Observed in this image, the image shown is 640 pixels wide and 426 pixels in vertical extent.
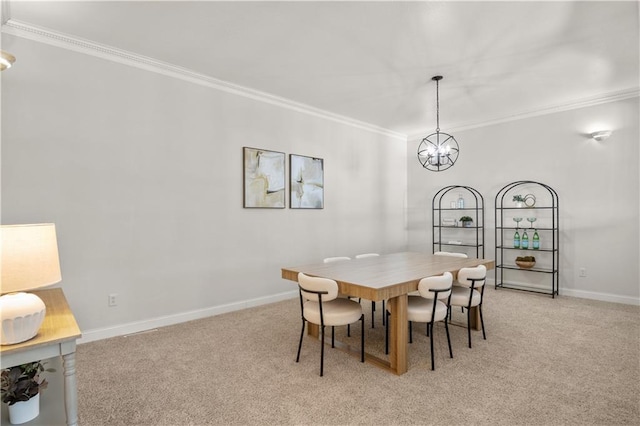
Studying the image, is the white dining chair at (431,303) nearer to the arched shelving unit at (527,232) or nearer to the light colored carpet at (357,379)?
the light colored carpet at (357,379)

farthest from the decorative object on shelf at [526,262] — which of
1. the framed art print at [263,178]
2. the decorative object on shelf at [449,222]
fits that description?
the framed art print at [263,178]

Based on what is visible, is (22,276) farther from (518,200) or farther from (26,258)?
(518,200)

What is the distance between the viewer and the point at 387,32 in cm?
305

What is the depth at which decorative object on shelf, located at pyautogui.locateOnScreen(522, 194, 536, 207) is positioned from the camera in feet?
17.7

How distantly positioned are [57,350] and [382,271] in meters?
2.37

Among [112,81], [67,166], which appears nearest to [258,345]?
[67,166]

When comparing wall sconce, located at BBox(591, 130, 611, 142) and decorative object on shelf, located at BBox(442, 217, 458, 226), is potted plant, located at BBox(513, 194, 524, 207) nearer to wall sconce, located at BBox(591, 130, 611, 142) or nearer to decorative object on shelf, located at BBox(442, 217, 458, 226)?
decorative object on shelf, located at BBox(442, 217, 458, 226)

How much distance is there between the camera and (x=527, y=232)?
549cm

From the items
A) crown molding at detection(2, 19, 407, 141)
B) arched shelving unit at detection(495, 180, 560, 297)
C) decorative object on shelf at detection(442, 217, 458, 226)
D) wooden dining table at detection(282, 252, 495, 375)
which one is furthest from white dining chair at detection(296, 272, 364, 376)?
decorative object on shelf at detection(442, 217, 458, 226)

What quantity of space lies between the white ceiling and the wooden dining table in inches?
83.4

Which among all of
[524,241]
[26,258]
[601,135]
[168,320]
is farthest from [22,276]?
[601,135]

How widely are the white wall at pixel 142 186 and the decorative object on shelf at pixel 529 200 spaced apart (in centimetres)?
340

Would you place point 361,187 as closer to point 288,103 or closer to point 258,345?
point 288,103

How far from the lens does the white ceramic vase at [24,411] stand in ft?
5.51
